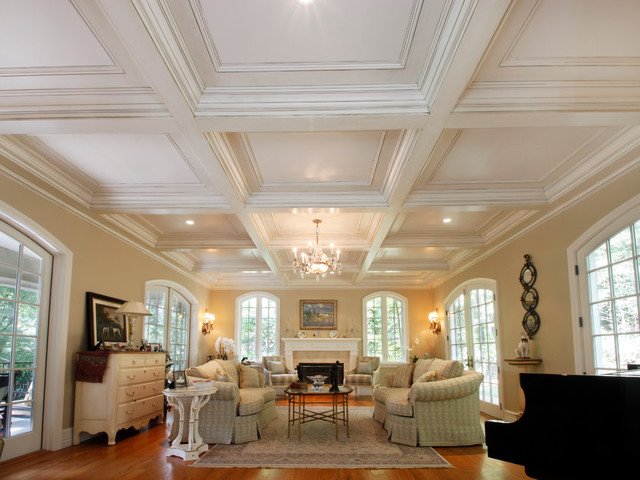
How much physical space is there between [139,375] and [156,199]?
7.44 feet

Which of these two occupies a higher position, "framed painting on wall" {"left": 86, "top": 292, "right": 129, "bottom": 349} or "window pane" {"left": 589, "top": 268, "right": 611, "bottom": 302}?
"window pane" {"left": 589, "top": 268, "right": 611, "bottom": 302}

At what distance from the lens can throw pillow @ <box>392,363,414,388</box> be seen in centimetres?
758

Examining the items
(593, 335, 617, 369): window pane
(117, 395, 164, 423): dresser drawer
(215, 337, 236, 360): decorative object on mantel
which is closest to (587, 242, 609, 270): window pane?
(593, 335, 617, 369): window pane

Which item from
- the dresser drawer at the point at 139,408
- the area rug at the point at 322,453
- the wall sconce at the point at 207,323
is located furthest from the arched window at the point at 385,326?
the dresser drawer at the point at 139,408

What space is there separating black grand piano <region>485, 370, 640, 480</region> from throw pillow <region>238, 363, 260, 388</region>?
502cm

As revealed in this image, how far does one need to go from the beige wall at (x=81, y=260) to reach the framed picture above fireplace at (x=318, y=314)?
5656 millimetres

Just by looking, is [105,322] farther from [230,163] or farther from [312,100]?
[312,100]

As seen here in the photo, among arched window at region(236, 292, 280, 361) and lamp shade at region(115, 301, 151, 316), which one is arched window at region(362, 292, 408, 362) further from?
lamp shade at region(115, 301, 151, 316)

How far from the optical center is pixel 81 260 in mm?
6188

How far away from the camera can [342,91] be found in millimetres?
3645

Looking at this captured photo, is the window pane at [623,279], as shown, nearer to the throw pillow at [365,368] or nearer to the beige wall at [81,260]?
the beige wall at [81,260]

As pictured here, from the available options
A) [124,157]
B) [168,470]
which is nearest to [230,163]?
[124,157]

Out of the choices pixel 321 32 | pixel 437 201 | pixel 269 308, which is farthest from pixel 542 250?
pixel 269 308

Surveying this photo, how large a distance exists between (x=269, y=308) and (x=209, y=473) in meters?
8.70
